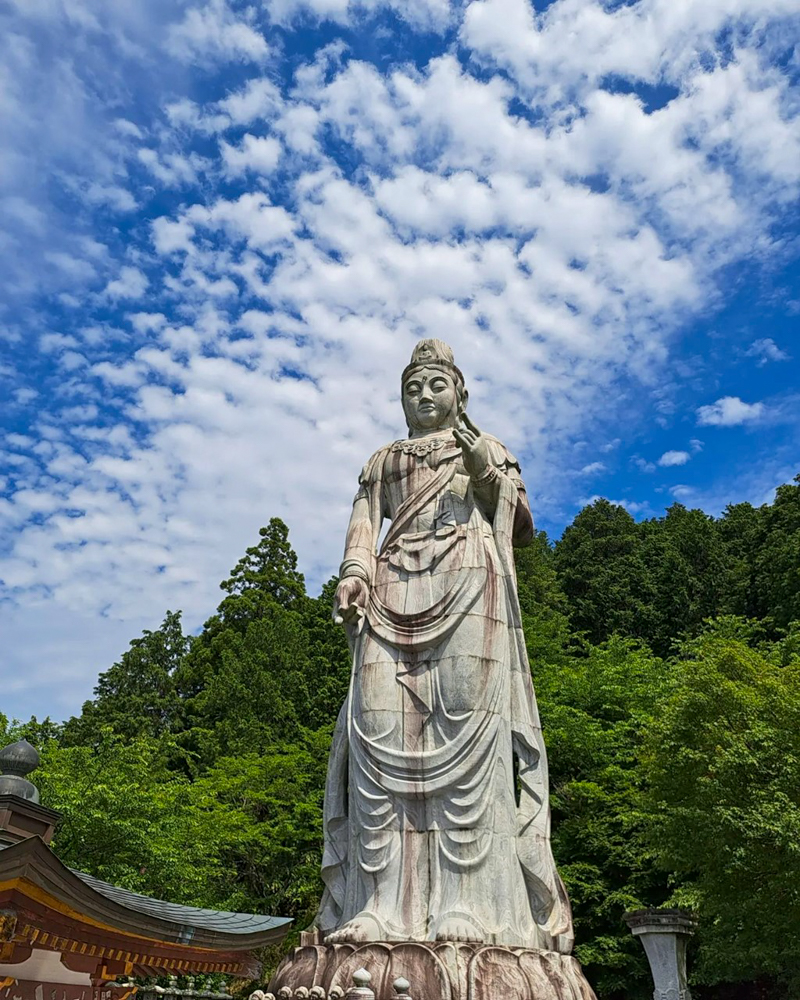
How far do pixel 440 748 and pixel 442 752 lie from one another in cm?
5

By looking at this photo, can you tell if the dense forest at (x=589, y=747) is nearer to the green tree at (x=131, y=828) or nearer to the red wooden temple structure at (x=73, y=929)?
the green tree at (x=131, y=828)

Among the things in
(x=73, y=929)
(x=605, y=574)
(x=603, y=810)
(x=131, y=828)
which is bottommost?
(x=73, y=929)

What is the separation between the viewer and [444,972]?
5.66 metres

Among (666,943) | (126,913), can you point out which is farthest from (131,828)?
(666,943)

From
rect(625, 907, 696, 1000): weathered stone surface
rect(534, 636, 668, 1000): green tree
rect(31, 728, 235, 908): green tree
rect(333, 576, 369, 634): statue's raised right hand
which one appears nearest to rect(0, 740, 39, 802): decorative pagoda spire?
rect(333, 576, 369, 634): statue's raised right hand

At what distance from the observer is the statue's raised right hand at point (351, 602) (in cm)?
746

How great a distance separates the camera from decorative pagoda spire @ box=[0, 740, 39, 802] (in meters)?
10.3

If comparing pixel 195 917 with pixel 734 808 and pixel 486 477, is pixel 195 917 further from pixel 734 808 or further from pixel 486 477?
pixel 734 808

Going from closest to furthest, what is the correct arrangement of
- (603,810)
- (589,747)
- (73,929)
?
(73,929)
(603,810)
(589,747)

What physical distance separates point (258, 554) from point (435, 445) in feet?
104

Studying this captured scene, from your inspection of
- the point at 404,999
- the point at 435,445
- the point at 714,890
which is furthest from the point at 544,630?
the point at 404,999

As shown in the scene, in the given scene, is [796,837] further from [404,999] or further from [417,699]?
[404,999]

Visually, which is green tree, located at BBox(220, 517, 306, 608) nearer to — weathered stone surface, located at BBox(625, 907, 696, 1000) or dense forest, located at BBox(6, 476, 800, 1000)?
dense forest, located at BBox(6, 476, 800, 1000)

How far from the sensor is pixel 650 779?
16422 millimetres
